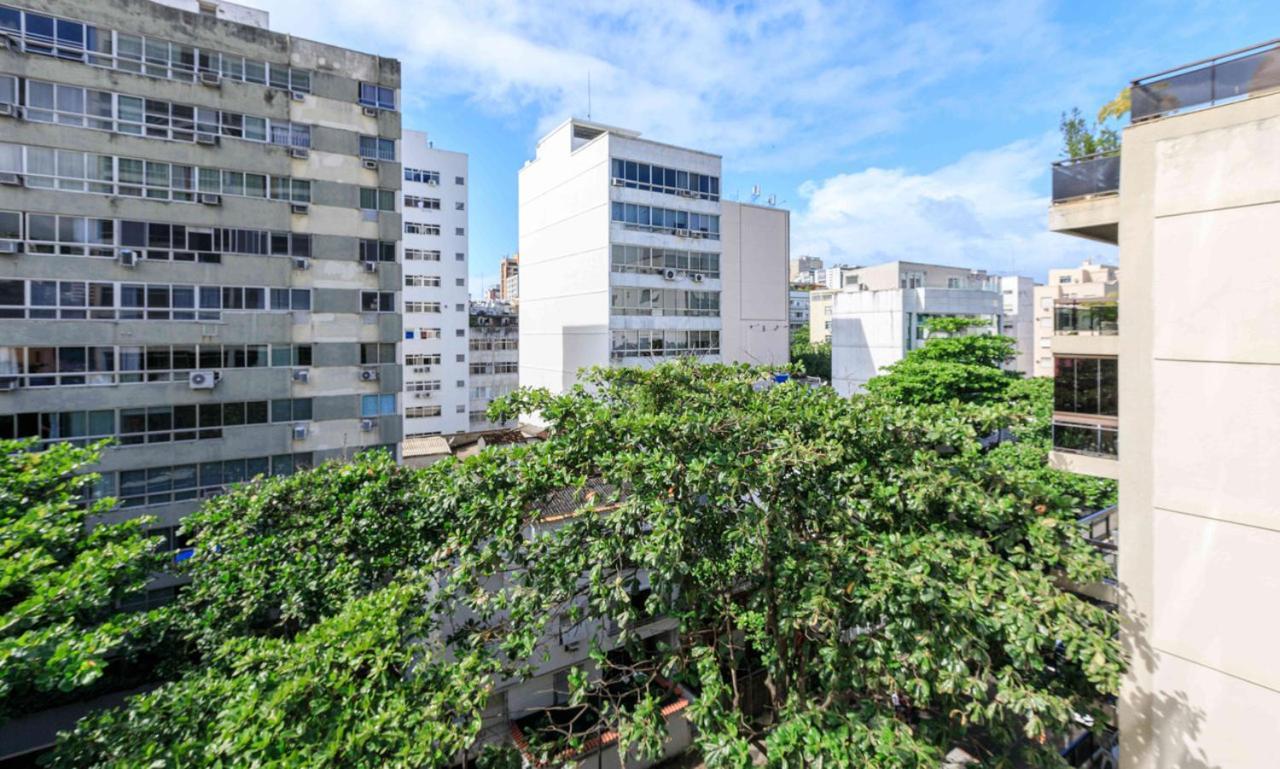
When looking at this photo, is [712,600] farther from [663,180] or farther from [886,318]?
[886,318]

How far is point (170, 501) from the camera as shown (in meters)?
14.7

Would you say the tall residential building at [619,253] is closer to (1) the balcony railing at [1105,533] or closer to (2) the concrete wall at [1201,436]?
(1) the balcony railing at [1105,533]

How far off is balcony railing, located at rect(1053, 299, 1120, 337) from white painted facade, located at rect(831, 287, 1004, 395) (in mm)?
27465

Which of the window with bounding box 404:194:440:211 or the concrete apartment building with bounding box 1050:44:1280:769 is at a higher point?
the window with bounding box 404:194:440:211

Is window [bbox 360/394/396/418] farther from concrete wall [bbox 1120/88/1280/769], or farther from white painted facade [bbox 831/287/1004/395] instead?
white painted facade [bbox 831/287/1004/395]

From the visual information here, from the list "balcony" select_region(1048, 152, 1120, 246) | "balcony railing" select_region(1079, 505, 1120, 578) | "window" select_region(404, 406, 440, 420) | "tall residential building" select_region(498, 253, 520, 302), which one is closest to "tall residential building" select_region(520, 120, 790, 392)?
"window" select_region(404, 406, 440, 420)

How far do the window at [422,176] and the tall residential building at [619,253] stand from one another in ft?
18.2

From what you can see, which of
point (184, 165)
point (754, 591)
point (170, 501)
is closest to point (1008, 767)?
point (754, 591)

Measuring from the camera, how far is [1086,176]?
8.45 metres

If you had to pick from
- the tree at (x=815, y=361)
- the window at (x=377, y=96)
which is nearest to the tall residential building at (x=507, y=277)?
the tree at (x=815, y=361)

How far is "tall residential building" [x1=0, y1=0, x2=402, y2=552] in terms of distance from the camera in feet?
44.1

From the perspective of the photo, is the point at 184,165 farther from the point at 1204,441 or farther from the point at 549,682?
the point at 1204,441

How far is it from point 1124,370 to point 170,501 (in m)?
20.0

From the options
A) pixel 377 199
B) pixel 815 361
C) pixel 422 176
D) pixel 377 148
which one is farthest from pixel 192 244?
pixel 815 361
